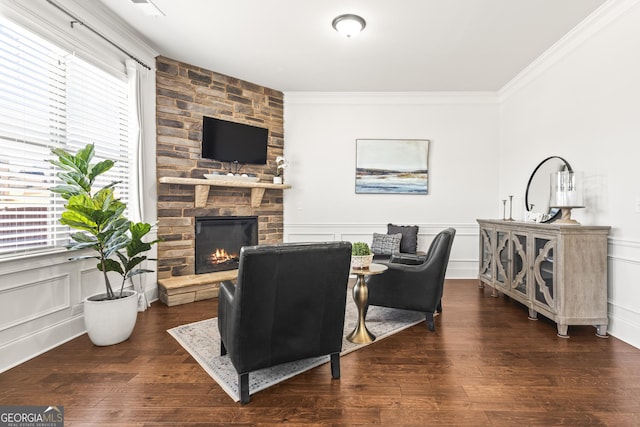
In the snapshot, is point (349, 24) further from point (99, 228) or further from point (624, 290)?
point (624, 290)

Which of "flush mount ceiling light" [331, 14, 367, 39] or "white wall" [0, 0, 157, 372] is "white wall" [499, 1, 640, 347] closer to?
"flush mount ceiling light" [331, 14, 367, 39]

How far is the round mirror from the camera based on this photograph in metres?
3.59

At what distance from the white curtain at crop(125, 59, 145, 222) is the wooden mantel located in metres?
0.32

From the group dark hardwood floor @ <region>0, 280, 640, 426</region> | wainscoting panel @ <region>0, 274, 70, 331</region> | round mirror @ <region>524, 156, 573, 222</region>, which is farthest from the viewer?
round mirror @ <region>524, 156, 573, 222</region>

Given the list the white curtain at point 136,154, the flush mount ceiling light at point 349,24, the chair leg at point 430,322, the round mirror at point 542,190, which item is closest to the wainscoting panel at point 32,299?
the white curtain at point 136,154

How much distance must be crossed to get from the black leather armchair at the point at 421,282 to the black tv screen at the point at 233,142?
98.8 inches

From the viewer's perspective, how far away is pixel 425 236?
505 centimetres

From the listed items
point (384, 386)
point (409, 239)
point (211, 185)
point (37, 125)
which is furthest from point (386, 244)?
point (37, 125)

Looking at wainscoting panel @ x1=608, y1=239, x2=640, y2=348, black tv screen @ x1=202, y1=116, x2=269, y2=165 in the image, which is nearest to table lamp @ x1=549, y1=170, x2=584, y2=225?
wainscoting panel @ x1=608, y1=239, x2=640, y2=348

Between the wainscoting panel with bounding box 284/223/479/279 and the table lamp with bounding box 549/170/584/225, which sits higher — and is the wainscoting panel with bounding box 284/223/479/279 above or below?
below

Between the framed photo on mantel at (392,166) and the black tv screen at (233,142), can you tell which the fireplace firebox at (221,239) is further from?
the framed photo on mantel at (392,166)

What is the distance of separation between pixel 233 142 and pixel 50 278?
254 cm

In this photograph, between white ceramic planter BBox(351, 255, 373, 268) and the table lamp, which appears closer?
white ceramic planter BBox(351, 255, 373, 268)

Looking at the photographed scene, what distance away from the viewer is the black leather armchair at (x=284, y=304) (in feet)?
5.74
